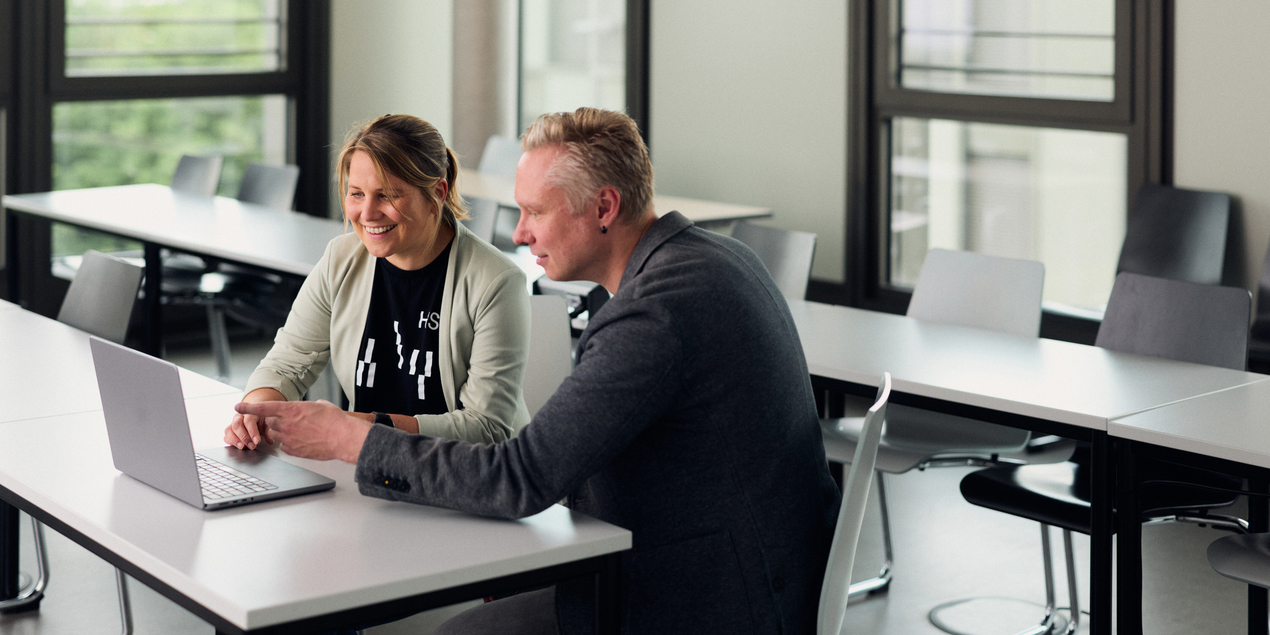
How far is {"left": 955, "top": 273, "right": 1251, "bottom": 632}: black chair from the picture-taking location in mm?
2689

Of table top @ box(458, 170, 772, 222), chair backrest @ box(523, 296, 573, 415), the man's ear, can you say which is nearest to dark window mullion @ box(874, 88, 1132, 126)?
table top @ box(458, 170, 772, 222)

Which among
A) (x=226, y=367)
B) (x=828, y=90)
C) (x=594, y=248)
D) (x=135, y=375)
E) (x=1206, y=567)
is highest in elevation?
(x=828, y=90)

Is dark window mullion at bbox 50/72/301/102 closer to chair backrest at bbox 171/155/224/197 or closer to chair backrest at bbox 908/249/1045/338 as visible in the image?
chair backrest at bbox 171/155/224/197

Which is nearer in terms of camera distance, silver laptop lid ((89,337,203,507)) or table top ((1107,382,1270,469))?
silver laptop lid ((89,337,203,507))

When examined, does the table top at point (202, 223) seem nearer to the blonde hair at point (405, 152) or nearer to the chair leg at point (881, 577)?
the chair leg at point (881, 577)

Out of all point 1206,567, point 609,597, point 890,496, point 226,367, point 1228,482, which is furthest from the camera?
point 226,367

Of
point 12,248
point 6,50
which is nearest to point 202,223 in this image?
point 12,248

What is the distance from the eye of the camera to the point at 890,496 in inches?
171

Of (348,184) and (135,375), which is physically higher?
(348,184)

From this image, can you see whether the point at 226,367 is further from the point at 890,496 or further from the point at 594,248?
the point at 594,248

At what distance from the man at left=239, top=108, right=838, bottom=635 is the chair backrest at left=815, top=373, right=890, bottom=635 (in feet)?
0.11

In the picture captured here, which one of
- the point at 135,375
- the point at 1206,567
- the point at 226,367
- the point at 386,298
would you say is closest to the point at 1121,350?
the point at 1206,567

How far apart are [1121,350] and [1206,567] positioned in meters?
0.85

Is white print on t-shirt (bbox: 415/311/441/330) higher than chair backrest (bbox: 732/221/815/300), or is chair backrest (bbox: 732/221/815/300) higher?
chair backrest (bbox: 732/221/815/300)
